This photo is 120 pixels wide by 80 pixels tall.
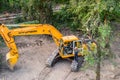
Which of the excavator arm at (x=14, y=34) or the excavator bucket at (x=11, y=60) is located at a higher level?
the excavator arm at (x=14, y=34)

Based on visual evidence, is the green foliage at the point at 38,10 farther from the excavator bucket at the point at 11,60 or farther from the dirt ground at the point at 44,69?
the excavator bucket at the point at 11,60

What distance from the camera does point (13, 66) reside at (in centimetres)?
1563

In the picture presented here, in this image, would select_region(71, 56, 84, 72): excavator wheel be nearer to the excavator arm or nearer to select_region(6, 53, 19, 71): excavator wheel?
the excavator arm

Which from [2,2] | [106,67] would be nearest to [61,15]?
[2,2]

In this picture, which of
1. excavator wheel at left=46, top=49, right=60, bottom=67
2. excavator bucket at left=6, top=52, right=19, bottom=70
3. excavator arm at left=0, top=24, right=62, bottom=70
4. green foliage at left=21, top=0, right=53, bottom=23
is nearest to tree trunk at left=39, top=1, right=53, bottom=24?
green foliage at left=21, top=0, right=53, bottom=23

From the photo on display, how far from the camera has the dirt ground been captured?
1509 cm

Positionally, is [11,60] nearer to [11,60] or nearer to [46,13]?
[11,60]

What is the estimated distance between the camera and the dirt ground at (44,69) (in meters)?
15.1

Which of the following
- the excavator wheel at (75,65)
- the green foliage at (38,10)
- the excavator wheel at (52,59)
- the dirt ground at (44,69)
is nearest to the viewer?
the dirt ground at (44,69)

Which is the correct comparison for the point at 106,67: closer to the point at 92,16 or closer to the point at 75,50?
the point at 75,50

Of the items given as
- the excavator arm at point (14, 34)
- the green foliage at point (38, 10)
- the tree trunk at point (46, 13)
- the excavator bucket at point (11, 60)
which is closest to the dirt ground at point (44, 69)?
the excavator bucket at point (11, 60)

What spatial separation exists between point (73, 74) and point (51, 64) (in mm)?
1309

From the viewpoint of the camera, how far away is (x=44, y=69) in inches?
623

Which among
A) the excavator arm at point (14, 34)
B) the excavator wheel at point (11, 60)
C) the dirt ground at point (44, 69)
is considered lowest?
the dirt ground at point (44, 69)
